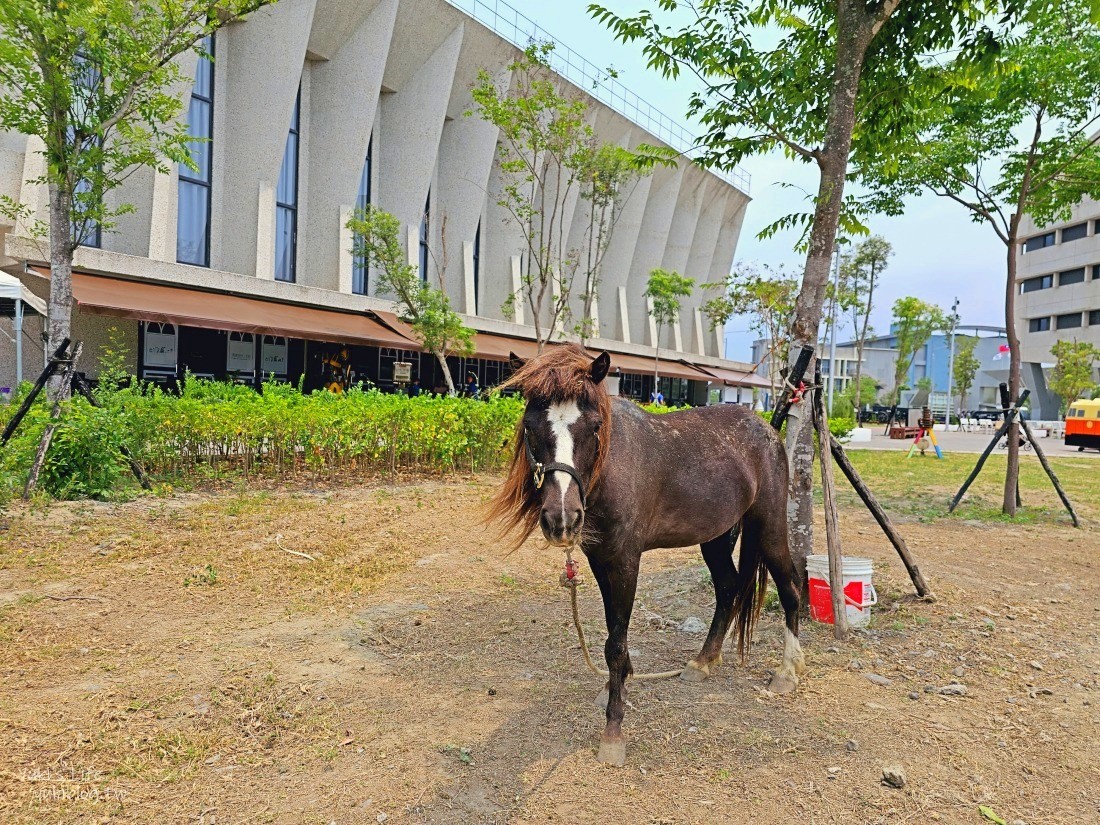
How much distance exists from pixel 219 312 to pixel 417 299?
4757 mm

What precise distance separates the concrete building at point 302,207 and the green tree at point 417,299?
4.01 feet

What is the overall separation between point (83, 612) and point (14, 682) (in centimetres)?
107

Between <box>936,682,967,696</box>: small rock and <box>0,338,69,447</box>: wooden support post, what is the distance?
27.0ft

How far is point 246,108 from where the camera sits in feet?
58.3

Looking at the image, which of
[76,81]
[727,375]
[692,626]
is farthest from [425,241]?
[692,626]

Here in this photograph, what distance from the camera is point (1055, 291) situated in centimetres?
5128

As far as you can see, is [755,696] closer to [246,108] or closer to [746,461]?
[746,461]

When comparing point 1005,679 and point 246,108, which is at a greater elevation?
point 246,108

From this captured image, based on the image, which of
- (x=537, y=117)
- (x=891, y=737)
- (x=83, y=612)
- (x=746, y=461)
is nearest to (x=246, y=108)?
(x=537, y=117)

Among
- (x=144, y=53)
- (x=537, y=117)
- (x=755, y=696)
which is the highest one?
(x=537, y=117)

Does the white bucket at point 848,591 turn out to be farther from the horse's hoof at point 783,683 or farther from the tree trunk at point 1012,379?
the tree trunk at point 1012,379

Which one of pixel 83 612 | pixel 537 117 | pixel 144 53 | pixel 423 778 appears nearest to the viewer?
pixel 423 778

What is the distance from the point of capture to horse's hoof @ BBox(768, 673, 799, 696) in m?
3.89

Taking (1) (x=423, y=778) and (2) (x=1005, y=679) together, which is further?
(2) (x=1005, y=679)
